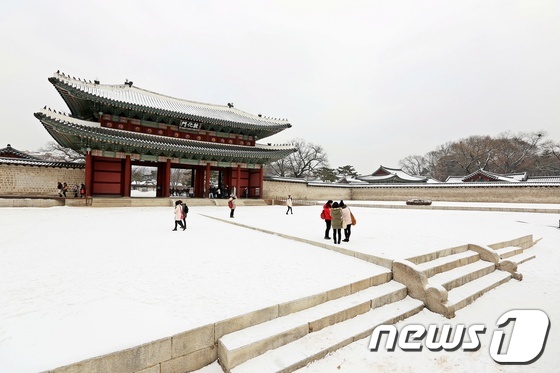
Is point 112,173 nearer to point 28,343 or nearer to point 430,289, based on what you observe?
point 28,343

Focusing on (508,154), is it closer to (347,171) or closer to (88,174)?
(347,171)

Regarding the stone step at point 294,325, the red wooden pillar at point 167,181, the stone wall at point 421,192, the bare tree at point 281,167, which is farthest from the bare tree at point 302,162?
the stone step at point 294,325

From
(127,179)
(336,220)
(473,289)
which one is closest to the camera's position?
(473,289)

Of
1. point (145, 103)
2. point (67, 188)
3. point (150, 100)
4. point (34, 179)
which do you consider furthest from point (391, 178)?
point (34, 179)

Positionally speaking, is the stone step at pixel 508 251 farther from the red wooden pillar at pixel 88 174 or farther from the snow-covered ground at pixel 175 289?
the red wooden pillar at pixel 88 174

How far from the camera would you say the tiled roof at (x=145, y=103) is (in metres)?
17.1

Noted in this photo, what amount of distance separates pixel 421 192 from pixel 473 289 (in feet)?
96.9

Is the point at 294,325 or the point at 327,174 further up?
the point at 327,174

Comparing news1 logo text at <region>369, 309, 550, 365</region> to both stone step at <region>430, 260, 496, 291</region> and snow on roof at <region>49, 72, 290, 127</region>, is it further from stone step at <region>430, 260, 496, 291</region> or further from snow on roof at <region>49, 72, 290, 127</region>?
snow on roof at <region>49, 72, 290, 127</region>

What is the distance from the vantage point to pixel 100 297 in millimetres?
3668

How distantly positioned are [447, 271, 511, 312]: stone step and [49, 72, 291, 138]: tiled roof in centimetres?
2103

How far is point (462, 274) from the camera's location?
5785 mm

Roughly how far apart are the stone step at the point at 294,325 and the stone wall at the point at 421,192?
2372 cm

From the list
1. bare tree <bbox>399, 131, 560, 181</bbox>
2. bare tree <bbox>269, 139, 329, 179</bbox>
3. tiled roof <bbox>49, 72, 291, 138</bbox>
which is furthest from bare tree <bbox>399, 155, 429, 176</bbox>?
tiled roof <bbox>49, 72, 291, 138</bbox>
